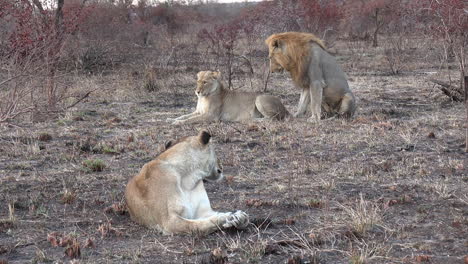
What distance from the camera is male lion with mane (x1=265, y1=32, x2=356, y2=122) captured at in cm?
1045

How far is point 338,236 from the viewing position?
4.81m

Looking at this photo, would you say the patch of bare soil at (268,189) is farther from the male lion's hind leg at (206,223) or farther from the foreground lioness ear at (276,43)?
the foreground lioness ear at (276,43)

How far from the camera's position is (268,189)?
6387mm

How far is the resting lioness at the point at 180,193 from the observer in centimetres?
480

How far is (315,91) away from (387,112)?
1.44 meters

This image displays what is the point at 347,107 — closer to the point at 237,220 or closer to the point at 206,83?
the point at 206,83

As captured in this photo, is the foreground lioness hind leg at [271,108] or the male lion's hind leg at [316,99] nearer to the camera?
the male lion's hind leg at [316,99]

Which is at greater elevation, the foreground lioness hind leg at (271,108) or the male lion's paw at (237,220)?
the male lion's paw at (237,220)

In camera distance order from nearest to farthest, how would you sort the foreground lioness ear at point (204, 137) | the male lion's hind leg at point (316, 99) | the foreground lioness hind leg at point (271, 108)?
1. the foreground lioness ear at point (204, 137)
2. the male lion's hind leg at point (316, 99)
3. the foreground lioness hind leg at point (271, 108)

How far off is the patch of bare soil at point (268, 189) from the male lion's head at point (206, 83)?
0.74m

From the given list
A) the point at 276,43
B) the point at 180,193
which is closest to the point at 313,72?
the point at 276,43

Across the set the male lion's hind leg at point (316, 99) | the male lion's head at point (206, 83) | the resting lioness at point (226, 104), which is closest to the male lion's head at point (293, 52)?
the male lion's hind leg at point (316, 99)

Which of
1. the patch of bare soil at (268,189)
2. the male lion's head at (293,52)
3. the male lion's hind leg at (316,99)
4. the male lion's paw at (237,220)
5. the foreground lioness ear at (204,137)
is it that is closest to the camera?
the patch of bare soil at (268,189)

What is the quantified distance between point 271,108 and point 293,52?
956mm
